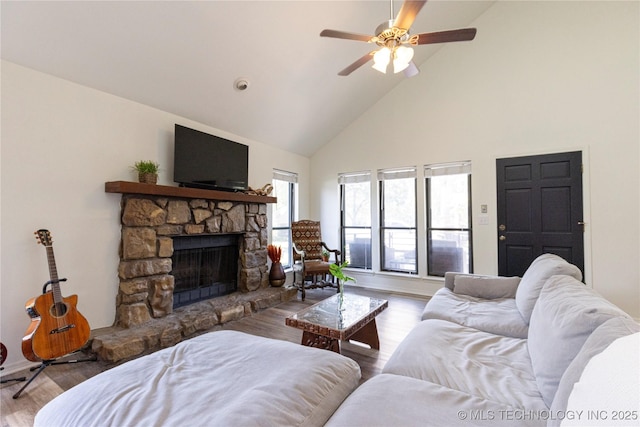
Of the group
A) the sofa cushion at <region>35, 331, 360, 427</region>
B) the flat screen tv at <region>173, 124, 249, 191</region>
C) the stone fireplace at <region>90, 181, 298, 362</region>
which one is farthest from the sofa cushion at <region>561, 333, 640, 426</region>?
the flat screen tv at <region>173, 124, 249, 191</region>

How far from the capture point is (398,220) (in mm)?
4754

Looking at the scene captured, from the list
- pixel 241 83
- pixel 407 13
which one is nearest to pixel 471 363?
pixel 407 13

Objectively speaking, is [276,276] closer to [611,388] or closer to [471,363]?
[471,363]

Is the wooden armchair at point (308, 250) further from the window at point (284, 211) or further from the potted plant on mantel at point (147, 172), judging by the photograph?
the potted plant on mantel at point (147, 172)

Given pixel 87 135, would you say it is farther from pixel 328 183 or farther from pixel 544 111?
pixel 544 111

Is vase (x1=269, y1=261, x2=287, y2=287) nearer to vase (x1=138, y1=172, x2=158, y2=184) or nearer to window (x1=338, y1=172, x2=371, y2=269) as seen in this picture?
window (x1=338, y1=172, x2=371, y2=269)

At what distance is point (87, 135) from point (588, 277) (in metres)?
5.71

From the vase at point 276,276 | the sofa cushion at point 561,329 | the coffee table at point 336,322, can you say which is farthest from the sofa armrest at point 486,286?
the vase at point 276,276

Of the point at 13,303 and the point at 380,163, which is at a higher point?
the point at 380,163

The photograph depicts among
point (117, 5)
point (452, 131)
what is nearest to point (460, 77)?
point (452, 131)

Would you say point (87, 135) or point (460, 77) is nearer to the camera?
point (87, 135)

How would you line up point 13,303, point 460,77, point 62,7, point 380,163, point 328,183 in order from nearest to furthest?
1. point 62,7
2. point 13,303
3. point 460,77
4. point 380,163
5. point 328,183

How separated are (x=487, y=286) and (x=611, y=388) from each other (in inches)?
86.7

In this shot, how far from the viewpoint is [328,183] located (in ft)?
17.7
